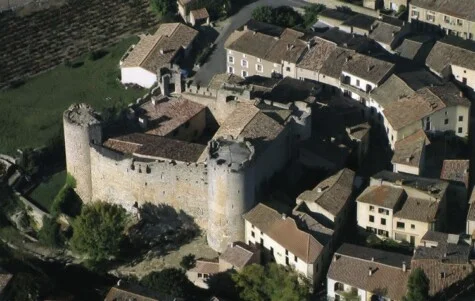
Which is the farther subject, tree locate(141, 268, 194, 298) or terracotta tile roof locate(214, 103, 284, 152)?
terracotta tile roof locate(214, 103, 284, 152)

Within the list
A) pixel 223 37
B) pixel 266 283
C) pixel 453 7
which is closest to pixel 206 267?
pixel 266 283

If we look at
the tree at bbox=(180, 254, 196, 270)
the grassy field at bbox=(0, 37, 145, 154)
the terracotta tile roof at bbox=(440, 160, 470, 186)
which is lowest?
the grassy field at bbox=(0, 37, 145, 154)

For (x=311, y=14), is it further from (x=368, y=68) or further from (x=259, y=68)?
(x=368, y=68)

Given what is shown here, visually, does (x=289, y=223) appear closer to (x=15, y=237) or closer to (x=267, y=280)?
(x=267, y=280)

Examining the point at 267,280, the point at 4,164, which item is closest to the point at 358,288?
the point at 267,280

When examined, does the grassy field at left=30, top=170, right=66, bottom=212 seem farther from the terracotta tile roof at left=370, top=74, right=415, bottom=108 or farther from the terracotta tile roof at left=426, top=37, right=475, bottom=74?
the terracotta tile roof at left=426, top=37, right=475, bottom=74

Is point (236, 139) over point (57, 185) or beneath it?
over

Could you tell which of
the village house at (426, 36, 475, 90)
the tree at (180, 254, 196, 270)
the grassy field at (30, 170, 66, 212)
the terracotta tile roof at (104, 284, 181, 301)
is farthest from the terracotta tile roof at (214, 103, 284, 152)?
the village house at (426, 36, 475, 90)
